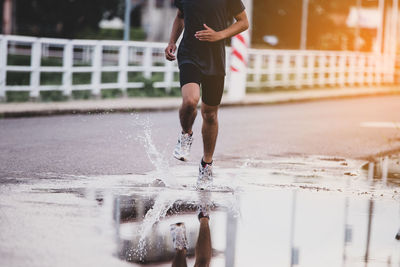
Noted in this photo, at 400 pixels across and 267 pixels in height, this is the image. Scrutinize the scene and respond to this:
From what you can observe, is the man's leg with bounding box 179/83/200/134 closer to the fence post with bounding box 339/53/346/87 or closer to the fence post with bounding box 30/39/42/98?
the fence post with bounding box 30/39/42/98

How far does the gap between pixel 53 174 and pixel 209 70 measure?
72.4 inches

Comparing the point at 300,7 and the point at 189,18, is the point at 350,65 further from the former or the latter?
the point at 300,7

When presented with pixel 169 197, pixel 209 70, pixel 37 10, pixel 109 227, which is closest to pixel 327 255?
pixel 109 227

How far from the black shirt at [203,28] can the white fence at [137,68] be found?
10.5m

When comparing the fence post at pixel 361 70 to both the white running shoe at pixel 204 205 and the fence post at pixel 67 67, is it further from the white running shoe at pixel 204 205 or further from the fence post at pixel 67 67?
the white running shoe at pixel 204 205

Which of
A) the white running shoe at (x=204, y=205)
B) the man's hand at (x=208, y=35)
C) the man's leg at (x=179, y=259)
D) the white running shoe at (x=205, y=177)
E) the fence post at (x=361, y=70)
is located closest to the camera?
the man's leg at (x=179, y=259)

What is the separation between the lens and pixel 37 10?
48938 mm

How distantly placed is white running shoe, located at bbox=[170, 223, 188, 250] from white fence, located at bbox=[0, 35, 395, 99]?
12.5 meters

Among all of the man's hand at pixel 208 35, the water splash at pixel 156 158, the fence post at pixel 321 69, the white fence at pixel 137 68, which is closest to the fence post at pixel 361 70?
the white fence at pixel 137 68

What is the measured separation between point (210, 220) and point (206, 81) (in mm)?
2045

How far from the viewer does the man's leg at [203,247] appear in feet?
17.8

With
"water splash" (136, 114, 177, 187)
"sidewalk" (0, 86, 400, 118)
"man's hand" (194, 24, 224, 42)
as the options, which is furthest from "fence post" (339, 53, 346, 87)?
"man's hand" (194, 24, 224, 42)

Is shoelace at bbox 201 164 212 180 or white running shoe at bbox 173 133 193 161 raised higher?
white running shoe at bbox 173 133 193 161

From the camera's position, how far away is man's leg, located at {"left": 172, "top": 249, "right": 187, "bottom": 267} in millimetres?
5332
